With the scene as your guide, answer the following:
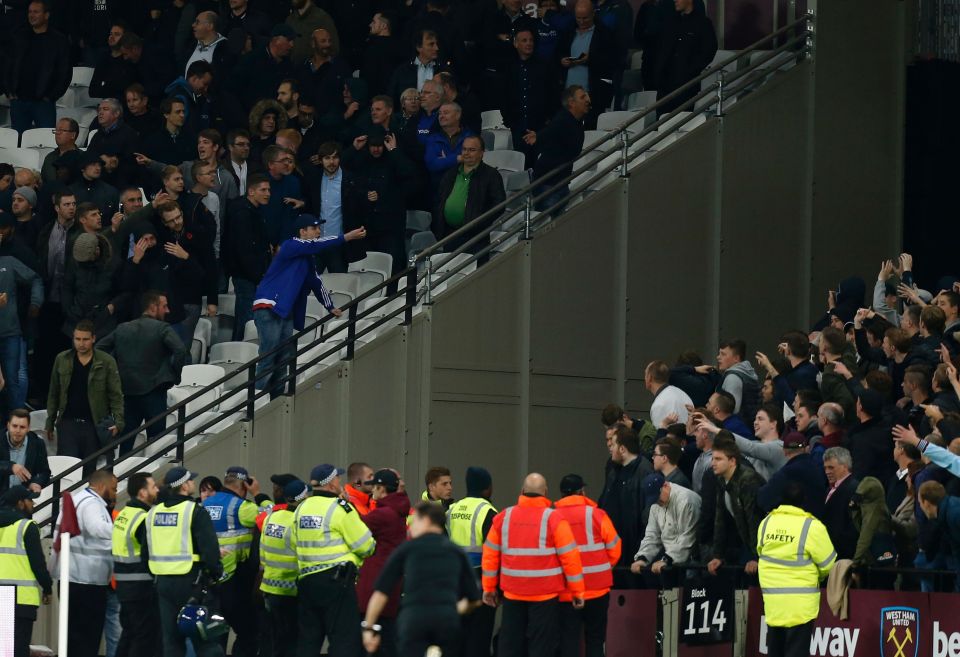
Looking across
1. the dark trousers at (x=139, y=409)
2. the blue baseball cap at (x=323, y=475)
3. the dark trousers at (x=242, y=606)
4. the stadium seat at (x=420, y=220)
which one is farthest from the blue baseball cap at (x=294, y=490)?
the stadium seat at (x=420, y=220)

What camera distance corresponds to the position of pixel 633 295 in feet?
75.4

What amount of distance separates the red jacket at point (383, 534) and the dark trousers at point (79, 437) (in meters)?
4.26

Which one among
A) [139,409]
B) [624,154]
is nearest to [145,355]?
[139,409]

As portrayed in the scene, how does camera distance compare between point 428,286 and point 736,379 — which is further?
point 428,286

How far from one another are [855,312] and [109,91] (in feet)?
32.9

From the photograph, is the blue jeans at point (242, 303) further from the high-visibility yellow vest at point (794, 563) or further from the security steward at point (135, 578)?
the high-visibility yellow vest at point (794, 563)

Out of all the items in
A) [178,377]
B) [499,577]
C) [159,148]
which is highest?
[159,148]

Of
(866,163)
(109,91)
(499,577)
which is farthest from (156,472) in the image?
(866,163)

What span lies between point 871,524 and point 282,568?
517cm

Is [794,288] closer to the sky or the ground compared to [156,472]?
closer to the sky

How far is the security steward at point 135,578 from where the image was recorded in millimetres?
17656

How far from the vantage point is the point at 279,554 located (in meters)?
17.6

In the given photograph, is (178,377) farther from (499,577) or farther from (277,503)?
(499,577)

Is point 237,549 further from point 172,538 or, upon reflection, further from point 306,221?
point 306,221
